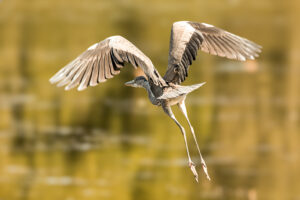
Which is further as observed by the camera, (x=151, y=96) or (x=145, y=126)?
(x=145, y=126)

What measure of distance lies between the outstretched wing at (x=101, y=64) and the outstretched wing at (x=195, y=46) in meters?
0.24

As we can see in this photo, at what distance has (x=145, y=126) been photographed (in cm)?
1911

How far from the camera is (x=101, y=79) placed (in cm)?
543

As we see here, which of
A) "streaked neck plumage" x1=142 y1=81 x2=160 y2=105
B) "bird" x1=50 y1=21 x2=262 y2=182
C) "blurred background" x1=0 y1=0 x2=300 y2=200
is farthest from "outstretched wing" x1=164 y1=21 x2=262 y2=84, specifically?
"blurred background" x1=0 y1=0 x2=300 y2=200

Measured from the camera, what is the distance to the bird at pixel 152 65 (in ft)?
17.1

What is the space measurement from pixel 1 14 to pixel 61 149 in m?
8.04

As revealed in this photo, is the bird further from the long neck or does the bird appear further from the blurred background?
the blurred background

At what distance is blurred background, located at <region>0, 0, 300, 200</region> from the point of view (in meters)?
17.8

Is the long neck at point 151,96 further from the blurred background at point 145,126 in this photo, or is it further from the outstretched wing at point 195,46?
the blurred background at point 145,126

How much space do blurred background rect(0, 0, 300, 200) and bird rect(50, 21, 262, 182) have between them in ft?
37.0

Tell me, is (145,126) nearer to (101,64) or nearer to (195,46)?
(195,46)

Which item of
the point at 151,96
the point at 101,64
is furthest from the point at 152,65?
the point at 101,64

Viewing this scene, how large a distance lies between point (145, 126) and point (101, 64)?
1351 centimetres

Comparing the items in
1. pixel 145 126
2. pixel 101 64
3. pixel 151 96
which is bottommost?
pixel 145 126
